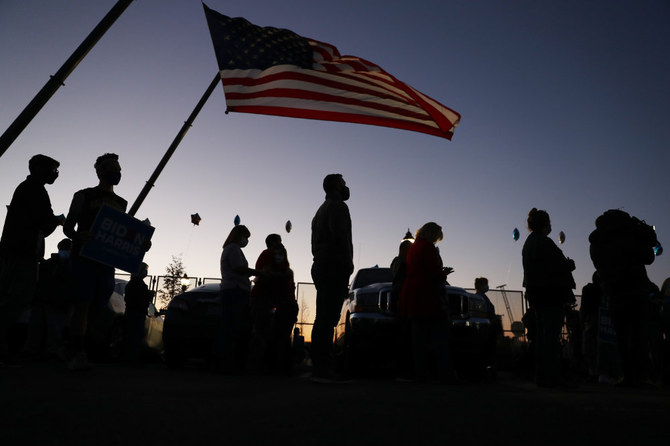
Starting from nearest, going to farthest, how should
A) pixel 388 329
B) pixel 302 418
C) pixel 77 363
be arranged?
pixel 302 418 < pixel 77 363 < pixel 388 329

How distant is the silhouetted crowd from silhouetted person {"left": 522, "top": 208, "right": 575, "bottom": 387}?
0.01 metres

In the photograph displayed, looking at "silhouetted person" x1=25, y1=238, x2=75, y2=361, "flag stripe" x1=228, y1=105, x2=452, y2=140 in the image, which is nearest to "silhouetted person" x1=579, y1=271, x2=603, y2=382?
"flag stripe" x1=228, y1=105, x2=452, y2=140

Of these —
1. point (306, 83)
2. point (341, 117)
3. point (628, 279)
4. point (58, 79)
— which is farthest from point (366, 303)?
point (58, 79)

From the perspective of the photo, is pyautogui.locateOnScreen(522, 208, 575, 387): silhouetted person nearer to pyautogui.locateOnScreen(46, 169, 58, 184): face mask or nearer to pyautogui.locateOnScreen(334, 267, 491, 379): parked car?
pyautogui.locateOnScreen(334, 267, 491, 379): parked car

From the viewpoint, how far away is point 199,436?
2258 mm

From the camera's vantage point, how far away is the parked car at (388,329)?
23.4ft

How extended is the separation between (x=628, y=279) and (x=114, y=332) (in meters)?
7.66

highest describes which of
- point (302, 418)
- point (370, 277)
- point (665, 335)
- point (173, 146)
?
point (173, 146)

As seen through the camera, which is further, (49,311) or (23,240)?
(49,311)

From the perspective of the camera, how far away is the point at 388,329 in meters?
7.12

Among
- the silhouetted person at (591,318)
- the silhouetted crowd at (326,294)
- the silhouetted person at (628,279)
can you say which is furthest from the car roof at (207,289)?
the silhouetted person at (591,318)

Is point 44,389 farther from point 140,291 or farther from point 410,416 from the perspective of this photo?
point 140,291

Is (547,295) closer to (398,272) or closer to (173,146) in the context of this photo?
(398,272)

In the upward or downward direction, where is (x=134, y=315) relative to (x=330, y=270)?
downward
